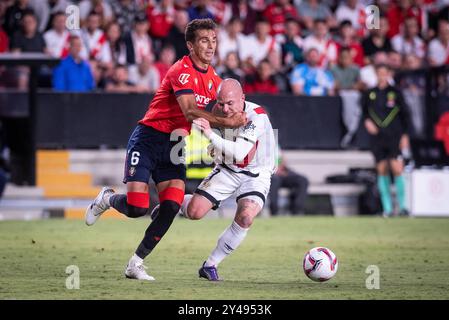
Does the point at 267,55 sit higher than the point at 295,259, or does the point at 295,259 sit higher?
the point at 267,55

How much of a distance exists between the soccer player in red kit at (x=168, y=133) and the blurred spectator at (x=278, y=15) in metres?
10.6

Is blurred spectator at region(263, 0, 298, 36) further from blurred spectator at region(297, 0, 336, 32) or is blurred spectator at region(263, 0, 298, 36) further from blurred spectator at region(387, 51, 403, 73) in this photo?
blurred spectator at region(387, 51, 403, 73)

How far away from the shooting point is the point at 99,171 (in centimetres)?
1844

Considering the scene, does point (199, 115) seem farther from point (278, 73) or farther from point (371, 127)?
point (278, 73)

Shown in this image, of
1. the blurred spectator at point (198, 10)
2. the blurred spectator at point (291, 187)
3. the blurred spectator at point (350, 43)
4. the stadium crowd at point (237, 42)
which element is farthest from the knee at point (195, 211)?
the blurred spectator at point (350, 43)

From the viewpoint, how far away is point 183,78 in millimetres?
9852

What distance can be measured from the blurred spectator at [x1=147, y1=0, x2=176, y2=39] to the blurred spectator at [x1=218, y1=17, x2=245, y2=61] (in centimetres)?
96

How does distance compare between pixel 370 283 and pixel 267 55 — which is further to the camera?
pixel 267 55

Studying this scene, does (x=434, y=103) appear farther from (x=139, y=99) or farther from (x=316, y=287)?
(x=316, y=287)

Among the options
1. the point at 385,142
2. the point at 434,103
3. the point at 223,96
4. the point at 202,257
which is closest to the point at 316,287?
the point at 223,96

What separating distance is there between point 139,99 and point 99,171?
139 centimetres

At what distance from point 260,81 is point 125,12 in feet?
8.86

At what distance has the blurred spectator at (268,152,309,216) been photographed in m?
18.3

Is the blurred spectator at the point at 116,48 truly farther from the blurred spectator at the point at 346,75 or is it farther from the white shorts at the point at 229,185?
the white shorts at the point at 229,185
